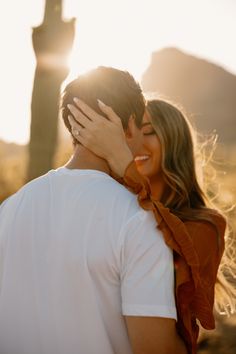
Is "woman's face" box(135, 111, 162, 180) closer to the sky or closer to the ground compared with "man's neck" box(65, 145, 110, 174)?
closer to the ground

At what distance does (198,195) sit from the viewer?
4.29 metres

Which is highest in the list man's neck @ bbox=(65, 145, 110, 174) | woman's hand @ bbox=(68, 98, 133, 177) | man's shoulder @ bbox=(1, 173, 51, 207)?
woman's hand @ bbox=(68, 98, 133, 177)

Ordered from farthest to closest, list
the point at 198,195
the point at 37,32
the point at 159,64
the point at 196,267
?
1. the point at 159,64
2. the point at 37,32
3. the point at 198,195
4. the point at 196,267

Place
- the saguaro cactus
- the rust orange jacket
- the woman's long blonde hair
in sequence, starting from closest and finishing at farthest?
the rust orange jacket, the woman's long blonde hair, the saguaro cactus

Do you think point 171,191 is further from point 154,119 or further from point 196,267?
point 196,267

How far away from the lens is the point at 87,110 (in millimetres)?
2408

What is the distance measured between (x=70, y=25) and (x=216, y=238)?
15.7ft

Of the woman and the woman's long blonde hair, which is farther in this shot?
the woman's long blonde hair

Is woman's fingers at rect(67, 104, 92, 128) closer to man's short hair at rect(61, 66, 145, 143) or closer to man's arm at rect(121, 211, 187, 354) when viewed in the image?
man's short hair at rect(61, 66, 145, 143)

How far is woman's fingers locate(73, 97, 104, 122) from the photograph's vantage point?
2.39 metres

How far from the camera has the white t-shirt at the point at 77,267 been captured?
2.20 metres

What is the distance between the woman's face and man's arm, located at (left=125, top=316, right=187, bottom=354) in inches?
82.9

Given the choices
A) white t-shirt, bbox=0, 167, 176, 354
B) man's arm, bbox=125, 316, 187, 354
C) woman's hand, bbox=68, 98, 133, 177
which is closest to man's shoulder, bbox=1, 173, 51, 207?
white t-shirt, bbox=0, 167, 176, 354

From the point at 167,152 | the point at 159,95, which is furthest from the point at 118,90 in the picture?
the point at 159,95
